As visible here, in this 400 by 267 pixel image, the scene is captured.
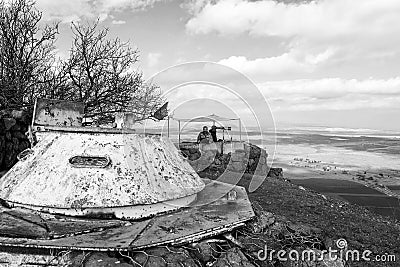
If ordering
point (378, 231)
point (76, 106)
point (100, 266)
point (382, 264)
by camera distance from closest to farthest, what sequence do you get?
point (100, 266), point (76, 106), point (382, 264), point (378, 231)

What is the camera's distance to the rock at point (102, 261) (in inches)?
144

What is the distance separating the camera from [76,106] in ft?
20.3

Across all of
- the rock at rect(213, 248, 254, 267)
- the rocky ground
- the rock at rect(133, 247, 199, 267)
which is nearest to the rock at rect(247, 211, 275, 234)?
the rocky ground

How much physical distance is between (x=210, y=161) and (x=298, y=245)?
31.7 feet

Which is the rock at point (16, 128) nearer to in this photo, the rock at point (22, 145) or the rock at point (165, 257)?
the rock at point (22, 145)

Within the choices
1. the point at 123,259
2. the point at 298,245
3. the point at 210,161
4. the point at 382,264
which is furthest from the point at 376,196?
the point at 123,259

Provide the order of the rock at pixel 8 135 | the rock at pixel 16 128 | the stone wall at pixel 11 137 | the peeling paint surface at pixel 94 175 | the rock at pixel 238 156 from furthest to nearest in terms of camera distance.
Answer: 1. the rock at pixel 238 156
2. the rock at pixel 16 128
3. the rock at pixel 8 135
4. the stone wall at pixel 11 137
5. the peeling paint surface at pixel 94 175

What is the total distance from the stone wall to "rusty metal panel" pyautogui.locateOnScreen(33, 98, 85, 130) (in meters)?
2.57

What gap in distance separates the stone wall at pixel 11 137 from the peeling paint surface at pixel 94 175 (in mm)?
2952

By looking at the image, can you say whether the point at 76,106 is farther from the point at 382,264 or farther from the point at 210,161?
the point at 210,161

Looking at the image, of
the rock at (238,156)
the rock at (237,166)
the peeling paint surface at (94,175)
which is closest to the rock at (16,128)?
the peeling paint surface at (94,175)

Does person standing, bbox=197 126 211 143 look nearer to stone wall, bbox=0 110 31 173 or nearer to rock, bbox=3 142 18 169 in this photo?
stone wall, bbox=0 110 31 173

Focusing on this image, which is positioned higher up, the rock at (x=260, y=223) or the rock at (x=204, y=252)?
the rock at (x=260, y=223)

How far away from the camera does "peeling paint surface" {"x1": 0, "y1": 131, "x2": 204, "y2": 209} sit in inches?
189
